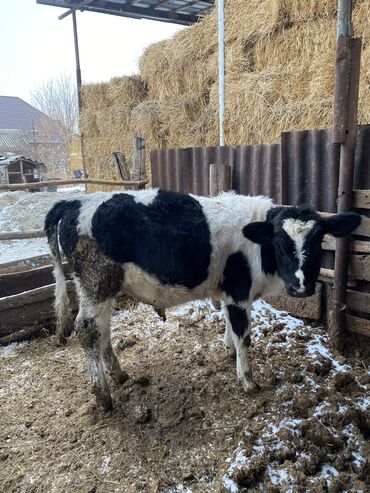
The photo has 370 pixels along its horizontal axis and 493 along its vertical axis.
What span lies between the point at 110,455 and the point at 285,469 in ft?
3.82

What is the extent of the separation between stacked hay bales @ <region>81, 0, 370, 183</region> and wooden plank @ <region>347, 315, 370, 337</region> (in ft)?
7.99

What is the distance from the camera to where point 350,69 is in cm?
330

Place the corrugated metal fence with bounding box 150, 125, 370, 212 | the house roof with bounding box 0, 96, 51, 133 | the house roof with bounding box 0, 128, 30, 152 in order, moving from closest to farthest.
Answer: the corrugated metal fence with bounding box 150, 125, 370, 212 → the house roof with bounding box 0, 128, 30, 152 → the house roof with bounding box 0, 96, 51, 133

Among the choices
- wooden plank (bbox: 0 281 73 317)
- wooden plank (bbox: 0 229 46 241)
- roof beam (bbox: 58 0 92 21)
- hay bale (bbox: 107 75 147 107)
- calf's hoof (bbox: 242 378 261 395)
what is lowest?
calf's hoof (bbox: 242 378 261 395)

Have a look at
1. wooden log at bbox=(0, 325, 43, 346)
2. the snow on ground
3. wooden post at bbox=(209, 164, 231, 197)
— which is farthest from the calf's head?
the snow on ground

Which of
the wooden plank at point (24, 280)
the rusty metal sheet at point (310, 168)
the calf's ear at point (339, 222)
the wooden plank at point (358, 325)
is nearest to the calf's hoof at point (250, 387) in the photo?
the wooden plank at point (358, 325)

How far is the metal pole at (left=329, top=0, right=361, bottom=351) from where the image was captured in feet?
10.6

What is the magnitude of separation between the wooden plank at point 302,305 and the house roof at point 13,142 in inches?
1465

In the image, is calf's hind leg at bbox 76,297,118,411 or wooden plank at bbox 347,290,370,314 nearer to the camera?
calf's hind leg at bbox 76,297,118,411

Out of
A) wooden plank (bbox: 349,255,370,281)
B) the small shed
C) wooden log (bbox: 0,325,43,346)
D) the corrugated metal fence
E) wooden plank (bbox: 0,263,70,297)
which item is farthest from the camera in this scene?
the small shed

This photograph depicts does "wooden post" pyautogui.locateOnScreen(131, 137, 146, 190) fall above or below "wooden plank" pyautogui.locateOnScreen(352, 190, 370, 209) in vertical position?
above

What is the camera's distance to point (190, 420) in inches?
117

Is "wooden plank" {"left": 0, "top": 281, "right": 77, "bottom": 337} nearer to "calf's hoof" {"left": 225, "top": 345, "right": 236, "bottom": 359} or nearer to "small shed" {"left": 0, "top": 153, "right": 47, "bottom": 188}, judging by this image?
"calf's hoof" {"left": 225, "top": 345, "right": 236, "bottom": 359}

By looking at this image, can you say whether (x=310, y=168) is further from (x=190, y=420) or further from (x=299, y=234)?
(x=190, y=420)
